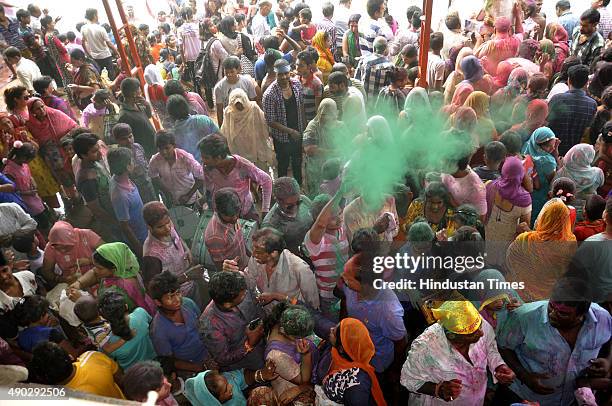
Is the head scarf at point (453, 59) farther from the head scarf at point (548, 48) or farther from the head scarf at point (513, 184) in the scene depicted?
the head scarf at point (513, 184)

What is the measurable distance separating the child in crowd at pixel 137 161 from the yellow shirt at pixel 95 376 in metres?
2.19

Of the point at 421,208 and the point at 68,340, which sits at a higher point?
the point at 421,208

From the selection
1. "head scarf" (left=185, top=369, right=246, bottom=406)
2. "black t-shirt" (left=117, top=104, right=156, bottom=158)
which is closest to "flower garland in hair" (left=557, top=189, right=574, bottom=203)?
"head scarf" (left=185, top=369, right=246, bottom=406)

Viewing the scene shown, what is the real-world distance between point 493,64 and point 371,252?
4180 millimetres

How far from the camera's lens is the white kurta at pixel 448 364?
2396mm

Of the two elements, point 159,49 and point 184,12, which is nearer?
point 159,49

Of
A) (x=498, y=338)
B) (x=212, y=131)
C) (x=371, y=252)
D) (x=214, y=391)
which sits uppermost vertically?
(x=212, y=131)

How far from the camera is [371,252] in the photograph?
9.73 feet

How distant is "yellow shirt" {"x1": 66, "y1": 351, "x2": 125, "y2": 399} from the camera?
244 centimetres

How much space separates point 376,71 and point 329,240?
3.03 metres

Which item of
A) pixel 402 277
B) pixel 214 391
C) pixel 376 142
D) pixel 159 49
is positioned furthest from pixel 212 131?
pixel 159 49

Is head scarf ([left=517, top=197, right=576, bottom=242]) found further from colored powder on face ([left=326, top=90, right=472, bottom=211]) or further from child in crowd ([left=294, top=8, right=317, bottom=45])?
child in crowd ([left=294, top=8, right=317, bottom=45])

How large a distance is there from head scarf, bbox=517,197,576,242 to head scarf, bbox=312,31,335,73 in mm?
4417

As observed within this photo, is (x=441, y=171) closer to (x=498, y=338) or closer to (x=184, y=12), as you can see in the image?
(x=498, y=338)
